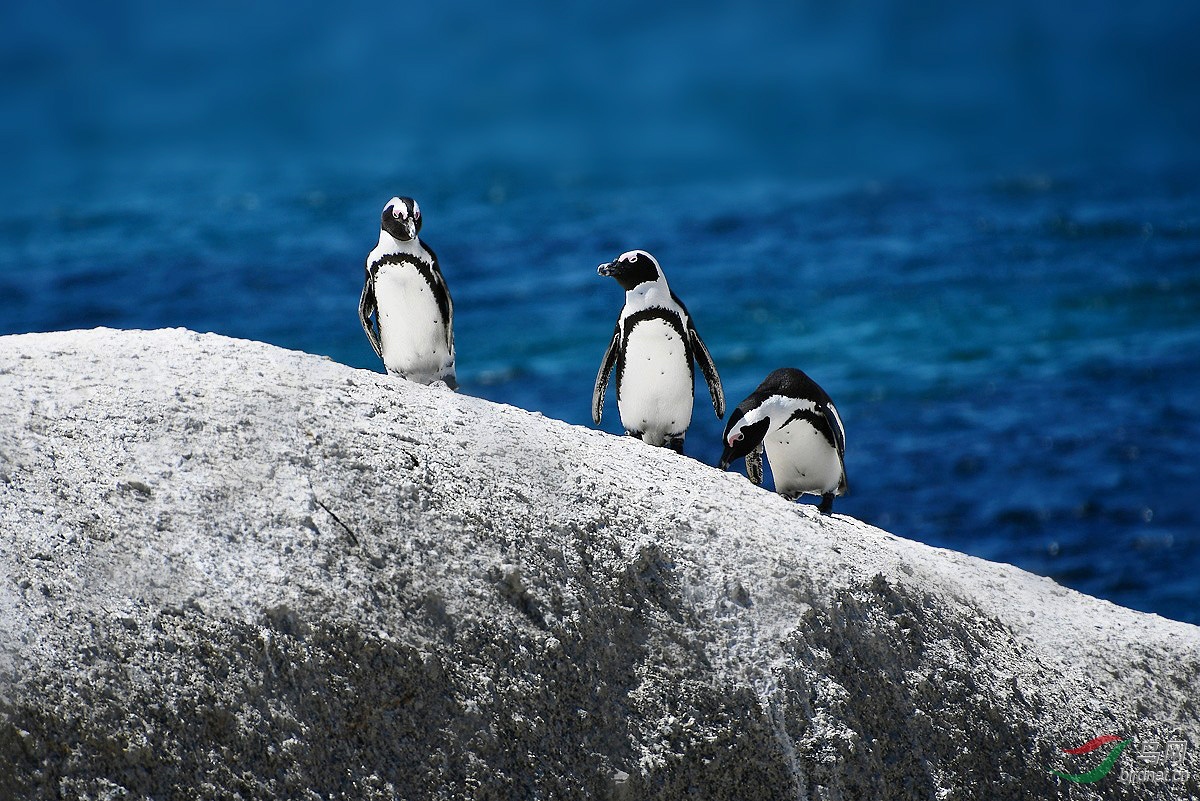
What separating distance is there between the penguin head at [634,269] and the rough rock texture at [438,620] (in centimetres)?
81

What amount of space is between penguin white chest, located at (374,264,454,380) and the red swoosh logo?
215cm

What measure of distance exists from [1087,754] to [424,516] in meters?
1.85

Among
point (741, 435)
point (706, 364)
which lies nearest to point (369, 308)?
point (706, 364)

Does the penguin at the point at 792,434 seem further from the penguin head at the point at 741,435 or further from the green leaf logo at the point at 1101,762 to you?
the green leaf logo at the point at 1101,762

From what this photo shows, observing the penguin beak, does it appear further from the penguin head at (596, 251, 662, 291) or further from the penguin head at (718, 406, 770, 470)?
the penguin head at (596, 251, 662, 291)

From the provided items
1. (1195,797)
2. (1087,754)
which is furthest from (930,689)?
(1195,797)

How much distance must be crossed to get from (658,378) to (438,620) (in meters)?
1.43

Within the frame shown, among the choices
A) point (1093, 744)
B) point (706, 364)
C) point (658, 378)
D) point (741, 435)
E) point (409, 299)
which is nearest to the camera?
point (1093, 744)

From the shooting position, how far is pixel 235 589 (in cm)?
292

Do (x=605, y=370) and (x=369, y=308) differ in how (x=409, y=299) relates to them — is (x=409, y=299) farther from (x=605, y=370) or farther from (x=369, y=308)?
(x=605, y=370)

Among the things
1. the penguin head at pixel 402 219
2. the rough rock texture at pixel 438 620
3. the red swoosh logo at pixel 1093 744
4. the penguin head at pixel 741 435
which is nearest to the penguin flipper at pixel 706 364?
the penguin head at pixel 741 435

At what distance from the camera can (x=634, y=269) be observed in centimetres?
430

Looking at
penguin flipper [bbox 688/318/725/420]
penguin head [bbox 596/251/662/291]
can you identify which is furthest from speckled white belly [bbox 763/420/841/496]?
A: penguin head [bbox 596/251/662/291]

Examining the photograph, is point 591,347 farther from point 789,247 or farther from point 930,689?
point 930,689
